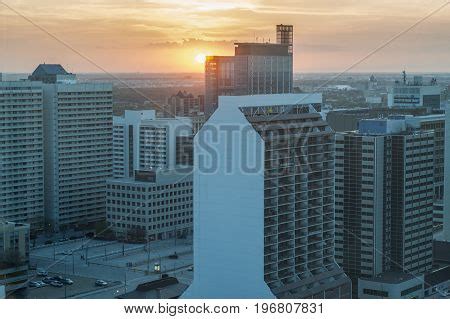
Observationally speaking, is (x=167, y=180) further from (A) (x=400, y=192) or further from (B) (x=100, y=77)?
(A) (x=400, y=192)

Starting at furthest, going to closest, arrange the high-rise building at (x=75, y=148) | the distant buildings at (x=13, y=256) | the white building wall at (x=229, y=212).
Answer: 1. the high-rise building at (x=75, y=148)
2. the distant buildings at (x=13, y=256)
3. the white building wall at (x=229, y=212)

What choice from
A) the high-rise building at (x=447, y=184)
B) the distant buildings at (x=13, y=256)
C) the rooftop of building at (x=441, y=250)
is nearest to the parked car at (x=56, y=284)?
the distant buildings at (x=13, y=256)

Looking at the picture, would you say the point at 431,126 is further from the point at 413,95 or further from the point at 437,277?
the point at 413,95

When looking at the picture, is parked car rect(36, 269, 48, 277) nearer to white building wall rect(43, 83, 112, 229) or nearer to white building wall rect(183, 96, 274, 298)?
white building wall rect(43, 83, 112, 229)

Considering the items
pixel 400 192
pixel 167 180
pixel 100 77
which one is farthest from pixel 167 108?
pixel 400 192

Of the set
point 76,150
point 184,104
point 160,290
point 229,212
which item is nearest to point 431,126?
point 184,104

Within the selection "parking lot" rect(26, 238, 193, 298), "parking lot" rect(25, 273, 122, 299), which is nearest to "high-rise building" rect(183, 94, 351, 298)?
"parking lot" rect(26, 238, 193, 298)

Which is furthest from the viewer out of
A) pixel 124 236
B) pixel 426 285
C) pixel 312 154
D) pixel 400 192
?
pixel 124 236

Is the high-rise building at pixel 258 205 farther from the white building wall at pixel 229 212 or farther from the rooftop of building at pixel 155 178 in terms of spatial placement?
the rooftop of building at pixel 155 178
